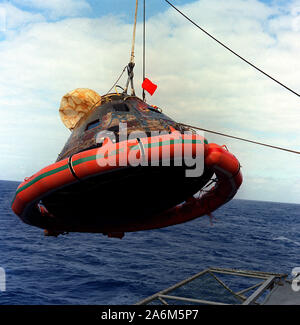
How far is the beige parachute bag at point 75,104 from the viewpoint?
10344 mm

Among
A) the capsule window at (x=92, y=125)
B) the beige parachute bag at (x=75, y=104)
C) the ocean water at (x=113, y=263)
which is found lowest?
the ocean water at (x=113, y=263)

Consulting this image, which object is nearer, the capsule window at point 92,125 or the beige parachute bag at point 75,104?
the capsule window at point 92,125

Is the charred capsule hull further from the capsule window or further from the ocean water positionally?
the ocean water

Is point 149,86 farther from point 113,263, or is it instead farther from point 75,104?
point 113,263

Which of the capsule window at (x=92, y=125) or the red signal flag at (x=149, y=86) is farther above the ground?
the red signal flag at (x=149, y=86)

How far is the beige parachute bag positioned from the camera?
1034 cm

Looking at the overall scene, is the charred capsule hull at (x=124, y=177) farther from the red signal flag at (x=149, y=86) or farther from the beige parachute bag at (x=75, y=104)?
the beige parachute bag at (x=75, y=104)

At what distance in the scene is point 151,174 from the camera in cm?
696

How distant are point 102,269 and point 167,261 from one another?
8.44 meters

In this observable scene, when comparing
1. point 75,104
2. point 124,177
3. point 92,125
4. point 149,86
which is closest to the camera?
point 124,177

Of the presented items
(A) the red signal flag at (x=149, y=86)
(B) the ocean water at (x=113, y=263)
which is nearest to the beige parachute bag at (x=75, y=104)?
(A) the red signal flag at (x=149, y=86)

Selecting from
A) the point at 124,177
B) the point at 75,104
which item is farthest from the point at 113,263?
the point at 124,177

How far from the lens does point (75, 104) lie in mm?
10469
